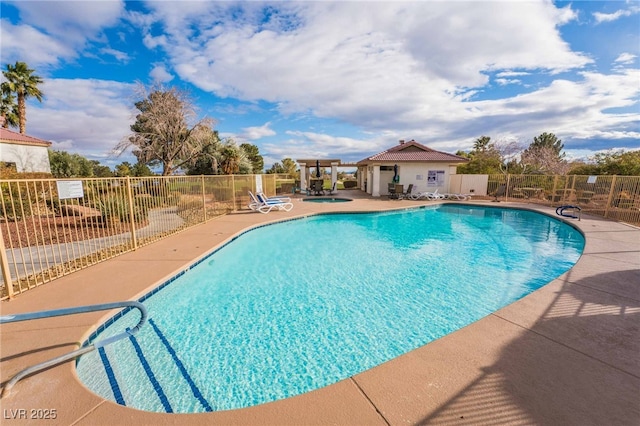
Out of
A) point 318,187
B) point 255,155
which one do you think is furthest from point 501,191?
point 255,155

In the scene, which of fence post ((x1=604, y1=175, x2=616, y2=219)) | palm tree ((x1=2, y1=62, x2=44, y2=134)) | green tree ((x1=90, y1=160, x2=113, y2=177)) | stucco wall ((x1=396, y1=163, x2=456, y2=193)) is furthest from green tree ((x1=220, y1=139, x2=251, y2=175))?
fence post ((x1=604, y1=175, x2=616, y2=219))

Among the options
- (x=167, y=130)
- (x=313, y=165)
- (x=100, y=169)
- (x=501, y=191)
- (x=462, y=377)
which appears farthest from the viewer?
(x=100, y=169)

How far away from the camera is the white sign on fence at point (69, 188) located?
452 centimetres

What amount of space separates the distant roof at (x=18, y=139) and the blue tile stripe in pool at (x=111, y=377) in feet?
76.4

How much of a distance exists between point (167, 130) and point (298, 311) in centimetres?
2223

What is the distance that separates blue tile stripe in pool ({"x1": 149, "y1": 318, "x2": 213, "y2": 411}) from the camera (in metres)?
2.72

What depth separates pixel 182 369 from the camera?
313 centimetres

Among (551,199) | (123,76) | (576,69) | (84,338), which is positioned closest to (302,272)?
(84,338)

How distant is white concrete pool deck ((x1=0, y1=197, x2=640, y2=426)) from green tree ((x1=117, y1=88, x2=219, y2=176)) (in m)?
20.1

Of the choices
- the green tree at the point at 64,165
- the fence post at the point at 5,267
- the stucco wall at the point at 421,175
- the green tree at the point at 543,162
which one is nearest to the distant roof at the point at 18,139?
the green tree at the point at 64,165

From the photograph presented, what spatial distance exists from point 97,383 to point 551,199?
71.1 feet

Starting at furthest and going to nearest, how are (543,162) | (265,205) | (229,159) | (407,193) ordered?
(543,162)
(229,159)
(407,193)
(265,205)

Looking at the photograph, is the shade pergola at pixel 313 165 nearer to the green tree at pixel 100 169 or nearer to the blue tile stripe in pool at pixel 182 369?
the blue tile stripe in pool at pixel 182 369

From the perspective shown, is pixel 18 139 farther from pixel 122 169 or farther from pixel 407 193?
pixel 407 193
